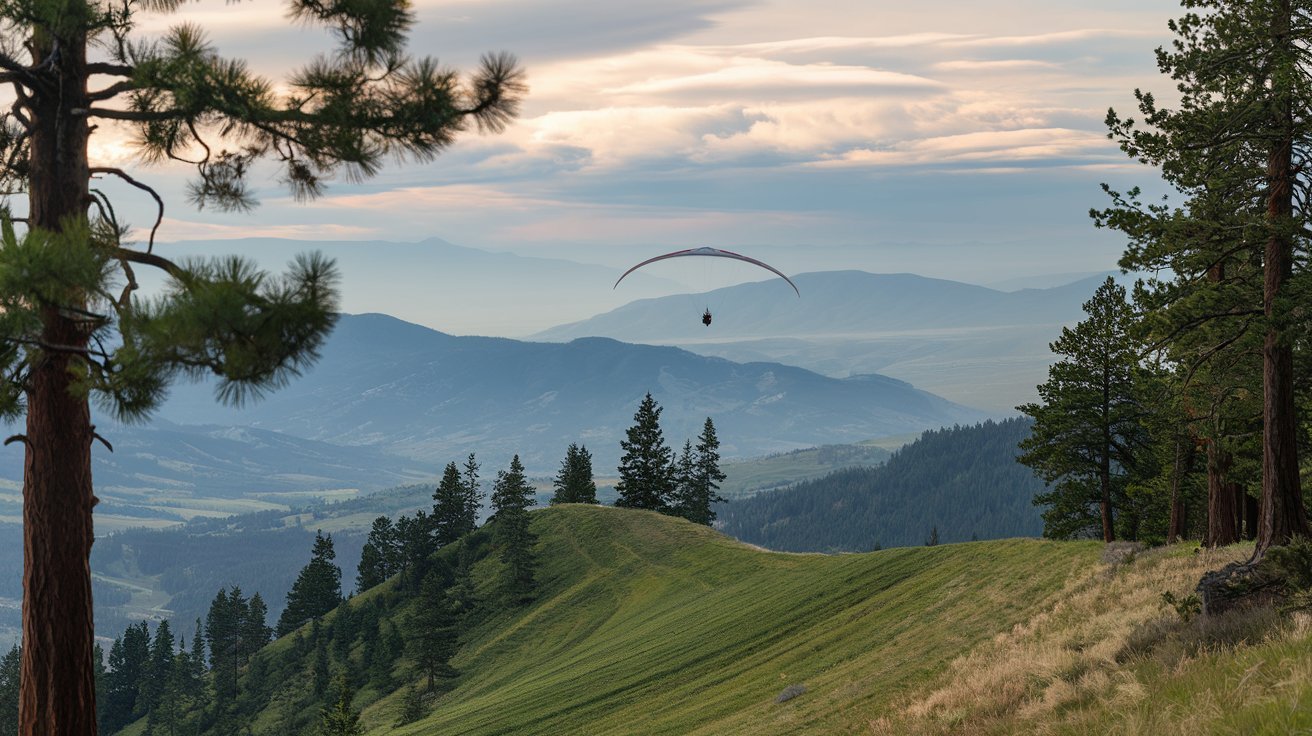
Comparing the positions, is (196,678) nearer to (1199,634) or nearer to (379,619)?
(379,619)

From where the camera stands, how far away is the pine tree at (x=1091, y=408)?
174 ft

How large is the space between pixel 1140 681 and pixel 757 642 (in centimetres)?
3185

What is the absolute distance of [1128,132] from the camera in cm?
2786

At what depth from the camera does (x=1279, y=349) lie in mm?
25953

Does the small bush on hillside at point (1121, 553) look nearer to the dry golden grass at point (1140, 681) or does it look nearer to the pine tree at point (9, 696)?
the dry golden grass at point (1140, 681)

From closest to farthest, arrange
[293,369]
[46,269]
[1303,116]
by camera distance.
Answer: [46,269]
[293,369]
[1303,116]

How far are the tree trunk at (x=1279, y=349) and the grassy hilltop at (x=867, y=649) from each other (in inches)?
121

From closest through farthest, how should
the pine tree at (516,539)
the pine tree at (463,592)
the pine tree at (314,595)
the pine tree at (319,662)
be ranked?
the pine tree at (516,539) → the pine tree at (463,592) → the pine tree at (319,662) → the pine tree at (314,595)

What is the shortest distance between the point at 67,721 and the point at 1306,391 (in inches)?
1332

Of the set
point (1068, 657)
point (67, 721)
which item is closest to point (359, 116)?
point (67, 721)

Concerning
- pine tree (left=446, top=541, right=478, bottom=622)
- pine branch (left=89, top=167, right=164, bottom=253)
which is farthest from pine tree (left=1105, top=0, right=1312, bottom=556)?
pine tree (left=446, top=541, right=478, bottom=622)

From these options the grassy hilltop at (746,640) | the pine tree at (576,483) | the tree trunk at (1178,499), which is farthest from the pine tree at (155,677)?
the tree trunk at (1178,499)

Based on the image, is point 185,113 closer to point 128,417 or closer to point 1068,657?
point 128,417

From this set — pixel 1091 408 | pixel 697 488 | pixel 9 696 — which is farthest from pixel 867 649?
pixel 9 696
